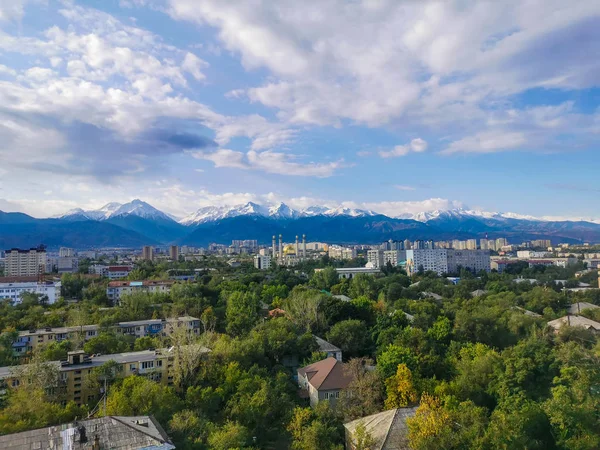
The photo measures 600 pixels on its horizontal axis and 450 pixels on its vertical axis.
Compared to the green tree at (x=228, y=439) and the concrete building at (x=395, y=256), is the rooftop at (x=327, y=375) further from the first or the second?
the concrete building at (x=395, y=256)

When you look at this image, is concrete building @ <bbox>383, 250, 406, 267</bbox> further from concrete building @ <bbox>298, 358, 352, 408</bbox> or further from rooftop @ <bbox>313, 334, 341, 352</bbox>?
concrete building @ <bbox>298, 358, 352, 408</bbox>

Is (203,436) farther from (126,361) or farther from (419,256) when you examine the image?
(419,256)

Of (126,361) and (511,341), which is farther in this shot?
(511,341)

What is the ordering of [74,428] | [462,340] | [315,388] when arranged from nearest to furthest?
[74,428] < [315,388] < [462,340]

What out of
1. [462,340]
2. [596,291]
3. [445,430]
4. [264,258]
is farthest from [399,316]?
[264,258]

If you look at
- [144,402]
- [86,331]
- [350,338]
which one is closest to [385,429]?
[144,402]

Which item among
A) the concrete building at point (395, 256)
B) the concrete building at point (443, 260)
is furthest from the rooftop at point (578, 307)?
the concrete building at point (395, 256)

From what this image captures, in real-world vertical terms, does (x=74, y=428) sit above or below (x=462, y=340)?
above

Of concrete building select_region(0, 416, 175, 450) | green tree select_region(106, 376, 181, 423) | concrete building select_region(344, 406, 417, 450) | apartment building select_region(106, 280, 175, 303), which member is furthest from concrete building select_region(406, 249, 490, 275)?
concrete building select_region(0, 416, 175, 450)
